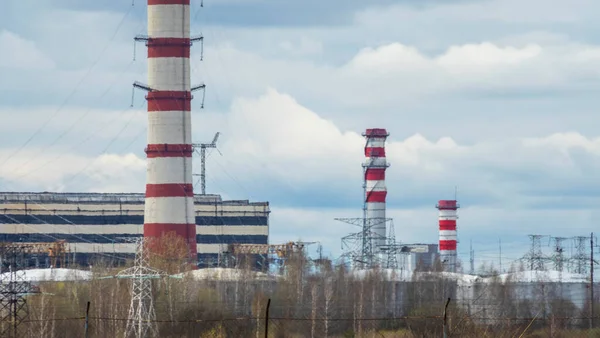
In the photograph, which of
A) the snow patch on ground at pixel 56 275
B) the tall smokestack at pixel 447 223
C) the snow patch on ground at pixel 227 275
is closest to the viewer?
the snow patch on ground at pixel 56 275

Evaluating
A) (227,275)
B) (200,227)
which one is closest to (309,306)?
(227,275)

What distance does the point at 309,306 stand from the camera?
72.6m

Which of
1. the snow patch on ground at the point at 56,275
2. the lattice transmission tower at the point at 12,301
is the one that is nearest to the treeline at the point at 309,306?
the lattice transmission tower at the point at 12,301

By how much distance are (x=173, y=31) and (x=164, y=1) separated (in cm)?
189

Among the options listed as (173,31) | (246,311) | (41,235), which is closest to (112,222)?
(41,235)

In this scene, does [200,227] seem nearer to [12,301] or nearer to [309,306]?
[309,306]

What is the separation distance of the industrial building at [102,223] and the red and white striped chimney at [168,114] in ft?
93.1

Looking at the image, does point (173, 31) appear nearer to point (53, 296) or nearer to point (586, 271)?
point (53, 296)

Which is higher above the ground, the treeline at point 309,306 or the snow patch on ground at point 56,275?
the snow patch on ground at point 56,275

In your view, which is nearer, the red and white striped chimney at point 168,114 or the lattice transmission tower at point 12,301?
the lattice transmission tower at point 12,301

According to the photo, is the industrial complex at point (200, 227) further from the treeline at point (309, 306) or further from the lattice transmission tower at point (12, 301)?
the lattice transmission tower at point (12, 301)

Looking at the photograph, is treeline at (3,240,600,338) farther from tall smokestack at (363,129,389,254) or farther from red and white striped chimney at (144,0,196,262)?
tall smokestack at (363,129,389,254)

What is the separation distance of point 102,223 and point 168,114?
3612 cm

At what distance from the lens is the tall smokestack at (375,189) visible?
118 meters
